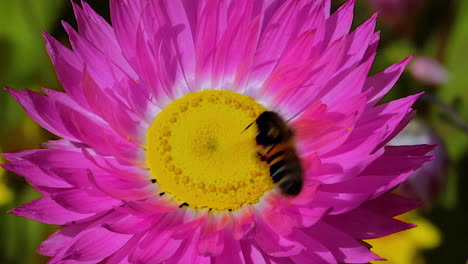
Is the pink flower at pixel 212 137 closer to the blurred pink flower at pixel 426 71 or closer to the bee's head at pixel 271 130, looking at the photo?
the bee's head at pixel 271 130

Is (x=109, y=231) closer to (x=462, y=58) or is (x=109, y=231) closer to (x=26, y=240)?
(x=26, y=240)

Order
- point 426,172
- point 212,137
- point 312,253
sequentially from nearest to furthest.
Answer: point 312,253 → point 212,137 → point 426,172

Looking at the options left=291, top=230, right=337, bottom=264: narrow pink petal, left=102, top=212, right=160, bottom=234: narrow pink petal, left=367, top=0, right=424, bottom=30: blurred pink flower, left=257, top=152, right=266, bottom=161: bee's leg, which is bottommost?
left=291, top=230, right=337, bottom=264: narrow pink petal

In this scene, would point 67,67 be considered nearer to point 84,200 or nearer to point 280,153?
point 84,200

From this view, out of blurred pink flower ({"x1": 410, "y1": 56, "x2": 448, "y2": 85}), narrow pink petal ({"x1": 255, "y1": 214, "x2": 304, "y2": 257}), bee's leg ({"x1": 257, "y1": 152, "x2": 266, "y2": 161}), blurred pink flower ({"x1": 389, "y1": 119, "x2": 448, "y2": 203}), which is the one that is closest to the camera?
narrow pink petal ({"x1": 255, "y1": 214, "x2": 304, "y2": 257})

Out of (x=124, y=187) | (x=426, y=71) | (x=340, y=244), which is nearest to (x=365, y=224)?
(x=340, y=244)

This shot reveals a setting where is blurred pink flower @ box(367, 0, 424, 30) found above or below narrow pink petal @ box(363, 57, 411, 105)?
above

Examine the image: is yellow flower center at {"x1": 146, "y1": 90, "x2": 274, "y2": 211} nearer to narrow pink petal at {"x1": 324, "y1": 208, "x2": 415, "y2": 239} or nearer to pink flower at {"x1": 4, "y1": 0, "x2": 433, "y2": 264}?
pink flower at {"x1": 4, "y1": 0, "x2": 433, "y2": 264}

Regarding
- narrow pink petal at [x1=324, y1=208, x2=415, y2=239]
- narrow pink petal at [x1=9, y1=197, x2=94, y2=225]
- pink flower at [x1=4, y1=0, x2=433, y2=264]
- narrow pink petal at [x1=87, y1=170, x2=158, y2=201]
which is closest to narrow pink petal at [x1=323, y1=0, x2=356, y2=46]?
pink flower at [x1=4, y1=0, x2=433, y2=264]
